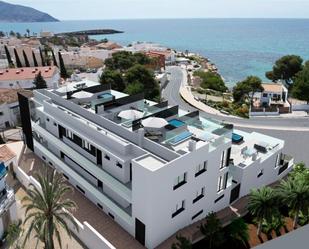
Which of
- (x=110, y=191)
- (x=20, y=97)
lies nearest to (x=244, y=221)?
(x=110, y=191)

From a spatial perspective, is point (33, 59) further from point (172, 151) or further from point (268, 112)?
point (172, 151)

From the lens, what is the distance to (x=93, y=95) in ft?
128

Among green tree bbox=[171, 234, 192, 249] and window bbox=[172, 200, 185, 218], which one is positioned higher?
window bbox=[172, 200, 185, 218]

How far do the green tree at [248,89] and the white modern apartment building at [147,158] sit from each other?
42.8 meters

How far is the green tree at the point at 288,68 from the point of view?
92.2 metres

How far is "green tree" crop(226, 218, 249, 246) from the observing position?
91.2ft

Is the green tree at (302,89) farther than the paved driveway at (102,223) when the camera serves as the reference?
Yes

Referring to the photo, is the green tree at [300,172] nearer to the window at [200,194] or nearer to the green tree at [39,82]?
the window at [200,194]

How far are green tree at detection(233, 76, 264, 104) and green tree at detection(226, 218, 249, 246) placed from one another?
55.0m

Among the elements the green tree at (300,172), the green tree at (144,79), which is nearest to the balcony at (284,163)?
the green tree at (300,172)

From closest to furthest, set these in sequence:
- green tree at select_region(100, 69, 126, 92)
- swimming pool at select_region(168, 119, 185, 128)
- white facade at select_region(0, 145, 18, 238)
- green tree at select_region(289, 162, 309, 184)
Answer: white facade at select_region(0, 145, 18, 238) < swimming pool at select_region(168, 119, 185, 128) < green tree at select_region(289, 162, 309, 184) < green tree at select_region(100, 69, 126, 92)

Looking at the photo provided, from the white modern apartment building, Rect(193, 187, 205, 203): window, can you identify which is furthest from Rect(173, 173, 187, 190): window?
Rect(193, 187, 205, 203): window

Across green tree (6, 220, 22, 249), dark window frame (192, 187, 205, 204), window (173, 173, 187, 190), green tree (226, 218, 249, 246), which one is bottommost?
green tree (226, 218, 249, 246)

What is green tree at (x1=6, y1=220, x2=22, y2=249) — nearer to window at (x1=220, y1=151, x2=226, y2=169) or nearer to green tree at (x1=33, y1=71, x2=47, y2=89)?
window at (x1=220, y1=151, x2=226, y2=169)
